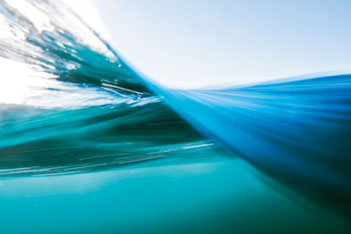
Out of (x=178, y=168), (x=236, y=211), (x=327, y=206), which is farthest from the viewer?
(x=178, y=168)

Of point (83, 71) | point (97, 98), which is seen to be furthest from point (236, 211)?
point (83, 71)

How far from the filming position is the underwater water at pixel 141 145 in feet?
2.46

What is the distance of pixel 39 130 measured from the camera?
2.81 feet

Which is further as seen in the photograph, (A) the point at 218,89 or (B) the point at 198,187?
(A) the point at 218,89

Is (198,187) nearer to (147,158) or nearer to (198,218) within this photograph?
(198,218)

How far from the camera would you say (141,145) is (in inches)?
36.3

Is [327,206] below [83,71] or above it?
below

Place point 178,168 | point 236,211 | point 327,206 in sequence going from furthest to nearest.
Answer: point 178,168
point 236,211
point 327,206

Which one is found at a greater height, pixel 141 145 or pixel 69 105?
pixel 69 105

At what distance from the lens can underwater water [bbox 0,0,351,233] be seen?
749 millimetres

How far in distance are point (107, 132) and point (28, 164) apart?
37cm

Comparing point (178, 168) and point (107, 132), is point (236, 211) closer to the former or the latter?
point (178, 168)

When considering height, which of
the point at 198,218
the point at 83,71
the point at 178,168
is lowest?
the point at 198,218

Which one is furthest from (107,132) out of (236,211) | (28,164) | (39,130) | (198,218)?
(236,211)
